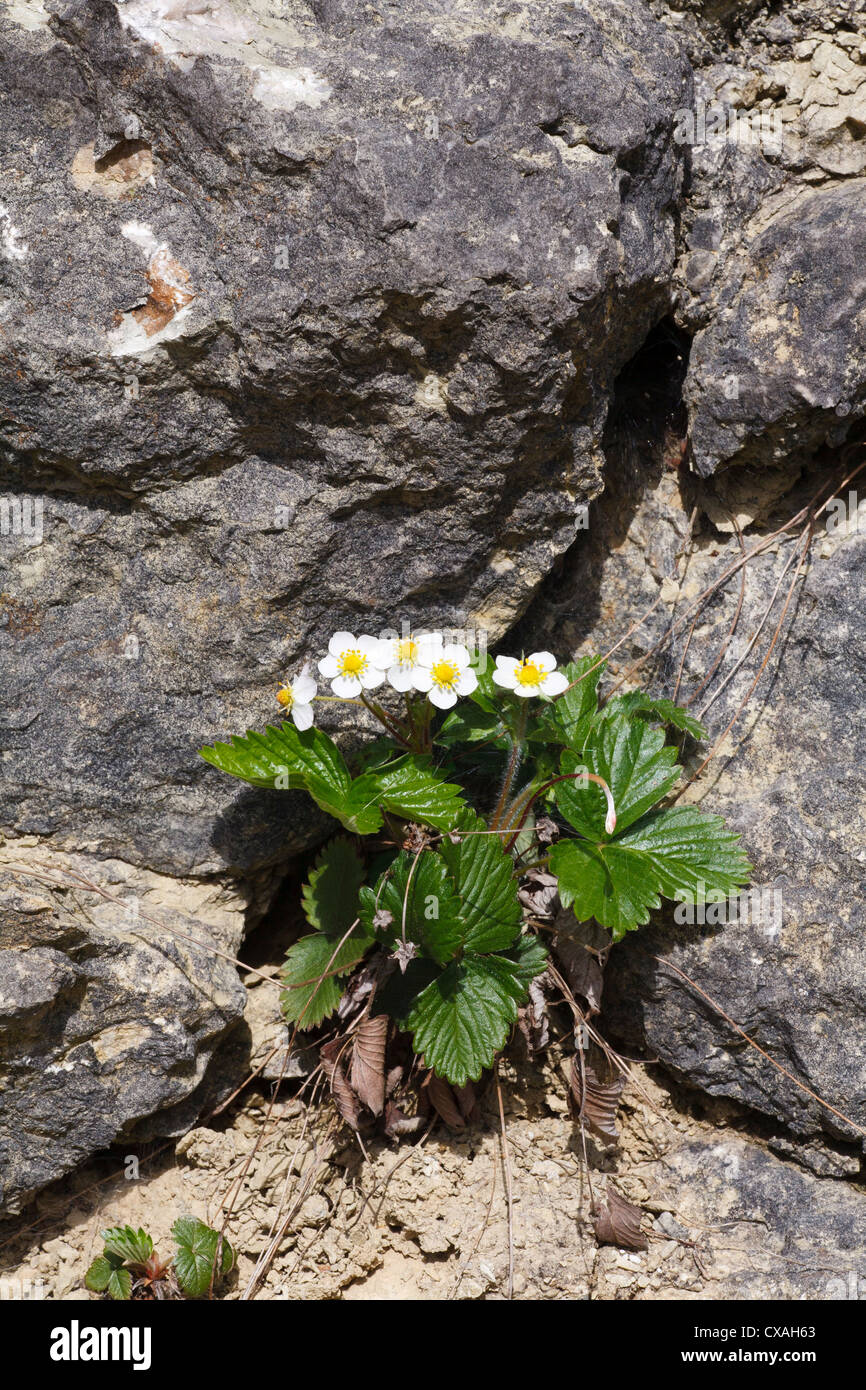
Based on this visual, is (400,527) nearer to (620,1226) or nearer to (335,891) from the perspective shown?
(335,891)

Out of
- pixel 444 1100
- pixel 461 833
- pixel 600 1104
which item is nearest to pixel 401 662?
pixel 461 833

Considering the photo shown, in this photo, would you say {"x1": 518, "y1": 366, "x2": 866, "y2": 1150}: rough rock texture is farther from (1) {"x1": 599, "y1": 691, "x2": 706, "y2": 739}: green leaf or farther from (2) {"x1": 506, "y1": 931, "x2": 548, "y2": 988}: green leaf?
(2) {"x1": 506, "y1": 931, "x2": 548, "y2": 988}: green leaf

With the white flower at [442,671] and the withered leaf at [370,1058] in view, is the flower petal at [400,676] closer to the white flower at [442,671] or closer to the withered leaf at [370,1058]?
the white flower at [442,671]

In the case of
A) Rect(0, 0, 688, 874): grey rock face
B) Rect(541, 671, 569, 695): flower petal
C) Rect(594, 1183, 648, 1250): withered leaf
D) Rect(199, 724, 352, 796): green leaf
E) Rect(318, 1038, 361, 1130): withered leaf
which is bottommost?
Rect(594, 1183, 648, 1250): withered leaf

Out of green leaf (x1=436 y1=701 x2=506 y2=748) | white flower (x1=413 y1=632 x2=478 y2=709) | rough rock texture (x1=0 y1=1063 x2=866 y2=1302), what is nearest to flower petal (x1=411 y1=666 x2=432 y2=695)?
white flower (x1=413 y1=632 x2=478 y2=709)

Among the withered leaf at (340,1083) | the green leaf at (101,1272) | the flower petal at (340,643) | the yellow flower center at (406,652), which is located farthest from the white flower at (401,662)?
the green leaf at (101,1272)

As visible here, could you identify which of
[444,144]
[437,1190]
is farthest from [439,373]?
[437,1190]

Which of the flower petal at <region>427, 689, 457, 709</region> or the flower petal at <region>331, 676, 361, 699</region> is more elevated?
the flower petal at <region>331, 676, 361, 699</region>

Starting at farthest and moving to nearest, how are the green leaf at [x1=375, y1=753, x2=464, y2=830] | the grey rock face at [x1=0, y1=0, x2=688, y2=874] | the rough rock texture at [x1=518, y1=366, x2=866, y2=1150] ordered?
the rough rock texture at [x1=518, y1=366, x2=866, y2=1150], the green leaf at [x1=375, y1=753, x2=464, y2=830], the grey rock face at [x1=0, y1=0, x2=688, y2=874]

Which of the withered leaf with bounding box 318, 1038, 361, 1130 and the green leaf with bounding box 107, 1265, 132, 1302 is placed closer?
the green leaf with bounding box 107, 1265, 132, 1302

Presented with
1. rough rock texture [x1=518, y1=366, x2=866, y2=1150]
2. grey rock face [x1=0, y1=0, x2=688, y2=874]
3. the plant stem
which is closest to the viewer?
grey rock face [x1=0, y1=0, x2=688, y2=874]
